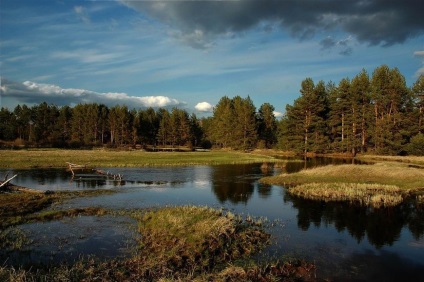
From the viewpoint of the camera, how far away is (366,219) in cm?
2794

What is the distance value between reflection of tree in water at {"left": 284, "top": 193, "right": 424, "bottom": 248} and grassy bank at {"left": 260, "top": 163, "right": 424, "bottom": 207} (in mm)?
2259

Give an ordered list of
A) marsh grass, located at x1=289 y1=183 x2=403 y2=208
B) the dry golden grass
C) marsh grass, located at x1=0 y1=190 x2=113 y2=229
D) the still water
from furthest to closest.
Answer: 1. the dry golden grass
2. marsh grass, located at x1=289 y1=183 x2=403 y2=208
3. marsh grass, located at x1=0 y1=190 x2=113 y2=229
4. the still water

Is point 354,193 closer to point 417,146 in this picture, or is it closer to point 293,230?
point 293,230

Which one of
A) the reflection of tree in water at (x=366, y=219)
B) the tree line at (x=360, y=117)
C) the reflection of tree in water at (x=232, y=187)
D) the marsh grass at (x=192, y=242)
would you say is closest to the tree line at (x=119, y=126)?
the tree line at (x=360, y=117)

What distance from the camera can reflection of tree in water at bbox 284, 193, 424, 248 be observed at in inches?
957

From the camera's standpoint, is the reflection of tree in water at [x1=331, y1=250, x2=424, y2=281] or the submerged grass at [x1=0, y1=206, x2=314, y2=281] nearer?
the submerged grass at [x1=0, y1=206, x2=314, y2=281]

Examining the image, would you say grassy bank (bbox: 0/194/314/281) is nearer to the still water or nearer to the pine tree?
the still water

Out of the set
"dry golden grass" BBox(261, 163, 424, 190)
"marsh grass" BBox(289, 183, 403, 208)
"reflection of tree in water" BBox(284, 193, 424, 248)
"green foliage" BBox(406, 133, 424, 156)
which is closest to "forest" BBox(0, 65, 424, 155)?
"green foliage" BBox(406, 133, 424, 156)

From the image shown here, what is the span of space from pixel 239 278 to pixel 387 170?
4062 centimetres

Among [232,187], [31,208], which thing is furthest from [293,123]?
[31,208]

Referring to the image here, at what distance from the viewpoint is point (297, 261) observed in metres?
18.1

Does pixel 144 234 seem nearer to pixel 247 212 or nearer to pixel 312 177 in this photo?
pixel 247 212

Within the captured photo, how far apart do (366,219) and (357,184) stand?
46.4 feet

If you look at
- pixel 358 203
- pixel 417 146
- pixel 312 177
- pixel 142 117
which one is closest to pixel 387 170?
pixel 312 177
